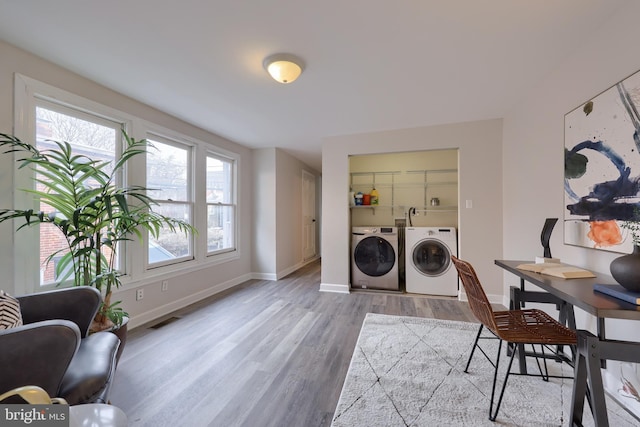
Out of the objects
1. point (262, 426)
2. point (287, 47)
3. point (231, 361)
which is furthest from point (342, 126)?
point (262, 426)

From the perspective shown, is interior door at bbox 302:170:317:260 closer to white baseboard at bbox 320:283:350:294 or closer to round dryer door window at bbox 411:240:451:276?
white baseboard at bbox 320:283:350:294

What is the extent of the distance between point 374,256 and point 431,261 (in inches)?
31.2

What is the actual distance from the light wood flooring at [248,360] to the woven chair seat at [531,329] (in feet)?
3.54

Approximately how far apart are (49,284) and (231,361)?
1.64m

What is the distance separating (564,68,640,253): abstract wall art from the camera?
139 cm

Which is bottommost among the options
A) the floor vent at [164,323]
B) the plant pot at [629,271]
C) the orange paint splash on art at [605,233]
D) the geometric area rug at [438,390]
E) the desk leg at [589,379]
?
the floor vent at [164,323]

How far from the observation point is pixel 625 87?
4.67ft

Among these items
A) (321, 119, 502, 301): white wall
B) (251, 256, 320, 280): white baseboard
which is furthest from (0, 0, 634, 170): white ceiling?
(251, 256, 320, 280): white baseboard

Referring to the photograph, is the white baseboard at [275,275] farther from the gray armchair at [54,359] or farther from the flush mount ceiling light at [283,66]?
the flush mount ceiling light at [283,66]

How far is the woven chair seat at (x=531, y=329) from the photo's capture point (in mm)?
1310

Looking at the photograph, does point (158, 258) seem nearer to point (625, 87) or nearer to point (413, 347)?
point (413, 347)

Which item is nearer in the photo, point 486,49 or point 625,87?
point 625,87

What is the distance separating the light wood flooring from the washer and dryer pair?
26 cm

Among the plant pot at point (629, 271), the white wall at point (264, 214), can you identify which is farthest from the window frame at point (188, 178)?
the plant pot at point (629, 271)
